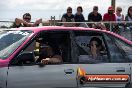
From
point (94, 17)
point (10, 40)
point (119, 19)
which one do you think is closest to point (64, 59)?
point (10, 40)

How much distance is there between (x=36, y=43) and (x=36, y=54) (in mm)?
207

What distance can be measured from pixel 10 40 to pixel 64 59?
0.89 m

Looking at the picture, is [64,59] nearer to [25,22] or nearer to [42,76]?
[42,76]

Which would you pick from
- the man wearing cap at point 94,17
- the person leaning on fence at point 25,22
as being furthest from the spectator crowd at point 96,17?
the person leaning on fence at point 25,22

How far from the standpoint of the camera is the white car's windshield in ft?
22.4

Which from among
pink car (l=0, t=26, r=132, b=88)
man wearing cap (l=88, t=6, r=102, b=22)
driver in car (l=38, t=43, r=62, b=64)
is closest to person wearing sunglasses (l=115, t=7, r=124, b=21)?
man wearing cap (l=88, t=6, r=102, b=22)

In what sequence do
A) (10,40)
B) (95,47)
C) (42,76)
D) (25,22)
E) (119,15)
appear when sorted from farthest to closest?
(119,15)
(25,22)
(95,47)
(10,40)
(42,76)

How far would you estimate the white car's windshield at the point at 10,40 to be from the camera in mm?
6828

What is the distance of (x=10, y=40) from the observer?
714 centimetres

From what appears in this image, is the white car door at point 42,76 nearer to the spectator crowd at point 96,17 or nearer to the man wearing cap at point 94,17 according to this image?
the spectator crowd at point 96,17

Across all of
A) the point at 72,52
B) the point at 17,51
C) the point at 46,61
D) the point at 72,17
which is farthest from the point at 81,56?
the point at 72,17

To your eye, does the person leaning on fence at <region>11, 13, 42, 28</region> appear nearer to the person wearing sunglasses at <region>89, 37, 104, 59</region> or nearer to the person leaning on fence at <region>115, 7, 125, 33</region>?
the person wearing sunglasses at <region>89, 37, 104, 59</region>

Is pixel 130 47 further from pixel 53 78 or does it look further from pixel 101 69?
pixel 53 78

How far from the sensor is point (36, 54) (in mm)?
7211
